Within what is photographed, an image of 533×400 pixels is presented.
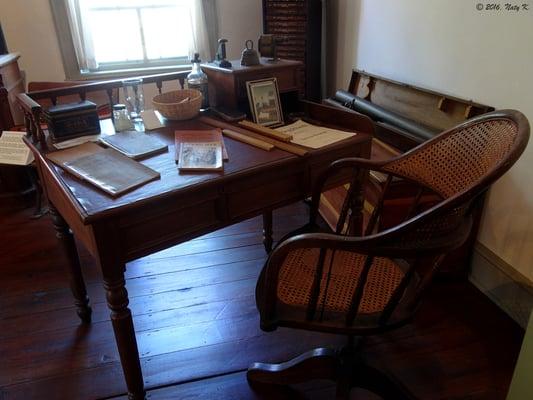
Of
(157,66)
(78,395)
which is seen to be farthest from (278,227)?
(157,66)

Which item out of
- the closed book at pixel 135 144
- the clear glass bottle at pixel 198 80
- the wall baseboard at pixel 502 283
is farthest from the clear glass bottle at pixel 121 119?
the wall baseboard at pixel 502 283

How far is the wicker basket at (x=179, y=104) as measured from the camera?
164 cm

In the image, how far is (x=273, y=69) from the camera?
169 cm

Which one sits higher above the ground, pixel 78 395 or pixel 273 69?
pixel 273 69

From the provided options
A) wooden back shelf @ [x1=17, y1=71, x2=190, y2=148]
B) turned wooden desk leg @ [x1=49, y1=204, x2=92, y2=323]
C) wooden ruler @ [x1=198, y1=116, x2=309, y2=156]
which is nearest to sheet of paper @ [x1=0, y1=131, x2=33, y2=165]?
wooden back shelf @ [x1=17, y1=71, x2=190, y2=148]

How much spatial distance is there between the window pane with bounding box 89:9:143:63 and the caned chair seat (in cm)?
274

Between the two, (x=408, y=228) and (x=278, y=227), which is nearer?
(x=408, y=228)

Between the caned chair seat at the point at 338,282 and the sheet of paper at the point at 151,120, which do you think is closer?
the caned chair seat at the point at 338,282

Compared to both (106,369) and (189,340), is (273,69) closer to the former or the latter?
(189,340)

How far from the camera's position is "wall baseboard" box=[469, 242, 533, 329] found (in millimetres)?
1755

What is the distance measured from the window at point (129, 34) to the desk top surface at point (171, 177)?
2.13 m

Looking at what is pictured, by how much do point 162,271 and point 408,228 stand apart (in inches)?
60.0

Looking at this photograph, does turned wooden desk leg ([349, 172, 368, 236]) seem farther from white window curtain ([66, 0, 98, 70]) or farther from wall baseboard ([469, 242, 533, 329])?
→ white window curtain ([66, 0, 98, 70])

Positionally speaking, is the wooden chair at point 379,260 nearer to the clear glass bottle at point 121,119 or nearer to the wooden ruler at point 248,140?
the wooden ruler at point 248,140
